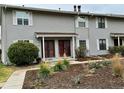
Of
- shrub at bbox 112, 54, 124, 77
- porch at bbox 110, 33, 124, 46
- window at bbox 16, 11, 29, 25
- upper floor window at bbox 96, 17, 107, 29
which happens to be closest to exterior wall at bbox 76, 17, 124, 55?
upper floor window at bbox 96, 17, 107, 29

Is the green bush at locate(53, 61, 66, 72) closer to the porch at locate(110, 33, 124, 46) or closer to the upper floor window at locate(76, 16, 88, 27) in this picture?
the upper floor window at locate(76, 16, 88, 27)

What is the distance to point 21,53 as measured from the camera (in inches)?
923

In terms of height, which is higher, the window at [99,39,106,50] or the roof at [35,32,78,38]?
the roof at [35,32,78,38]

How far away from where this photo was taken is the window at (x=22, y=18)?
26.6 meters

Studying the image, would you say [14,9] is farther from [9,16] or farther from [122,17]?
[122,17]

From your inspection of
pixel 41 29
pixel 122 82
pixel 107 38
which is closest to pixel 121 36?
pixel 107 38

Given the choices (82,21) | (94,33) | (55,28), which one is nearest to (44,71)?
(55,28)

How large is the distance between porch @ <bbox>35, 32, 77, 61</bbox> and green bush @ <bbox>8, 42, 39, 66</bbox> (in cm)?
311

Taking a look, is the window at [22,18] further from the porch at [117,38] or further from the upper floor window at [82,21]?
the porch at [117,38]

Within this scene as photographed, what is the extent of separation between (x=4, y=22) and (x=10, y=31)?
101 cm

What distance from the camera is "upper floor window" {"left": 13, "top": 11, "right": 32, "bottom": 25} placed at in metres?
26.4

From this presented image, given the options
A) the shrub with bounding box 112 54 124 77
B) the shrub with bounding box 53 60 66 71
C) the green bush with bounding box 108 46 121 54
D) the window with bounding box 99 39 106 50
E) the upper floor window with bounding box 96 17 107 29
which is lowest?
the shrub with bounding box 53 60 66 71

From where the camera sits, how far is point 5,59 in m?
25.9

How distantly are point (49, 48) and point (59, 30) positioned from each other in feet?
7.24
